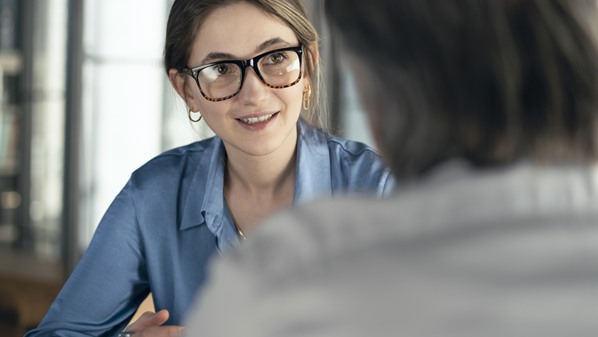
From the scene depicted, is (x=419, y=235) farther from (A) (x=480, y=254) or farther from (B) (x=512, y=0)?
(B) (x=512, y=0)

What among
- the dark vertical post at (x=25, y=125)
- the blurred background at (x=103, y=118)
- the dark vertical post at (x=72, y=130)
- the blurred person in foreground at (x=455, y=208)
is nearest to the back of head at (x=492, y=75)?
the blurred person in foreground at (x=455, y=208)

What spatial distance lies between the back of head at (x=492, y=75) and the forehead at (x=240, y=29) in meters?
1.06

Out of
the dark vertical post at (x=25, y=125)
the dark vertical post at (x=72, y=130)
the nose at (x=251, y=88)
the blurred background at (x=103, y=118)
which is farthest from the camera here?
the dark vertical post at (x=25, y=125)

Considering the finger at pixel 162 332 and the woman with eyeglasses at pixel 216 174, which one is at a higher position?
the woman with eyeglasses at pixel 216 174

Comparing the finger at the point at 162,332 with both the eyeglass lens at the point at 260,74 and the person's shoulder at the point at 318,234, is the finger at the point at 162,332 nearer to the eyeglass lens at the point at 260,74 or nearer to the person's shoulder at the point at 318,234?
the eyeglass lens at the point at 260,74

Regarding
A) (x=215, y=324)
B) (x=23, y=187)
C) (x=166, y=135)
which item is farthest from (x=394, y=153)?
(x=23, y=187)

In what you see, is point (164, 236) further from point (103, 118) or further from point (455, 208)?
point (103, 118)

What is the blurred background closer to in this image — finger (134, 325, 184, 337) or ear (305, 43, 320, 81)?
ear (305, 43, 320, 81)

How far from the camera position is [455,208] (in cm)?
67

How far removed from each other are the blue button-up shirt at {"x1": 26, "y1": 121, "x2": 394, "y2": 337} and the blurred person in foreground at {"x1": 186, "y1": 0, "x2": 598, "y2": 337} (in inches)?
42.1

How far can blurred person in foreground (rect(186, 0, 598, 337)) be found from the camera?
2.14ft

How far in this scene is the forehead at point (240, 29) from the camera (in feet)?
5.82

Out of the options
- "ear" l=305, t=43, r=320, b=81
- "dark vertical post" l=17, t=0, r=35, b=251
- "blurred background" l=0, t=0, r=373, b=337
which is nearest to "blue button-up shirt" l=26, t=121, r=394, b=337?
"ear" l=305, t=43, r=320, b=81

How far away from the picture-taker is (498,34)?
0.70 meters
